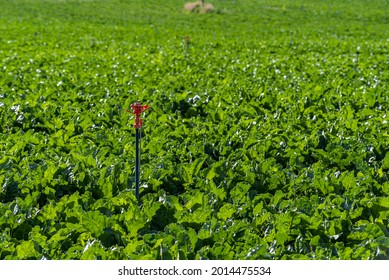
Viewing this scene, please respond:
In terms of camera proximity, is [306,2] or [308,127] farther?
[306,2]

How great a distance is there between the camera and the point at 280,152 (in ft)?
24.5

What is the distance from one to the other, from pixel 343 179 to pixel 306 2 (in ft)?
147

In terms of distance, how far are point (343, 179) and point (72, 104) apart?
5195 millimetres

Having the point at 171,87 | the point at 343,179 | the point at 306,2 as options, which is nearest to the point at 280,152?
the point at 343,179

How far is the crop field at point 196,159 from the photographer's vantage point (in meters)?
5.04

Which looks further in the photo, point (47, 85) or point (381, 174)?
point (47, 85)

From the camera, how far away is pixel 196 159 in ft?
22.4

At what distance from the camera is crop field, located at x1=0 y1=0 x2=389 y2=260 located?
5.04m

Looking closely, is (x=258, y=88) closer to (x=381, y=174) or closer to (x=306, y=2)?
(x=381, y=174)

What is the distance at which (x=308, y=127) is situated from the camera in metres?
8.71
